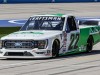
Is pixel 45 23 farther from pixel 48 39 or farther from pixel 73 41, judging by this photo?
pixel 48 39

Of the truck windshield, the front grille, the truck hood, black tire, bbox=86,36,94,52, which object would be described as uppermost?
the truck windshield

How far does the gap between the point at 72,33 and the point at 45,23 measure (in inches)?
37.3

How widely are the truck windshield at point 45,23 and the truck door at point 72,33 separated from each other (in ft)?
0.98

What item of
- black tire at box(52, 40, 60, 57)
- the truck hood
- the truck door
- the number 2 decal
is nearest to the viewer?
the truck hood

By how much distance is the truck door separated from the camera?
17312 millimetres

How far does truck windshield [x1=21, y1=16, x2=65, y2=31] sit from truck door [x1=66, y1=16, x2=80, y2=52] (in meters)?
0.30

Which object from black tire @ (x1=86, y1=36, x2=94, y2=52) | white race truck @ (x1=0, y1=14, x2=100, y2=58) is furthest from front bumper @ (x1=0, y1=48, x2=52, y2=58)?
black tire @ (x1=86, y1=36, x2=94, y2=52)

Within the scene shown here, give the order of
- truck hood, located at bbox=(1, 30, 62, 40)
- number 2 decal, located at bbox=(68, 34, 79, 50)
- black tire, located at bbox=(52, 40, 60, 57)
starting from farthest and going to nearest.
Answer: number 2 decal, located at bbox=(68, 34, 79, 50) < black tire, located at bbox=(52, 40, 60, 57) < truck hood, located at bbox=(1, 30, 62, 40)

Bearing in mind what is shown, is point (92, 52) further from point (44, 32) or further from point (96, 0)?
point (96, 0)

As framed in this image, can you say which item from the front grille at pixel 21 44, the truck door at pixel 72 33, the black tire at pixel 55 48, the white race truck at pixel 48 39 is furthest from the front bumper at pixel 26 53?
the truck door at pixel 72 33

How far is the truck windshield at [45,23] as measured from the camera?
17403 mm

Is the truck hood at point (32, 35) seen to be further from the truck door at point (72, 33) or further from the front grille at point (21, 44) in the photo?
the truck door at point (72, 33)

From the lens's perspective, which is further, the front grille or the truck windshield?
the truck windshield

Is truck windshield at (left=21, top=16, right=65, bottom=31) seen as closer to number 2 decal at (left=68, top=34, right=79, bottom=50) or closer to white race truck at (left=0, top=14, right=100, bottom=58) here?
white race truck at (left=0, top=14, right=100, bottom=58)
